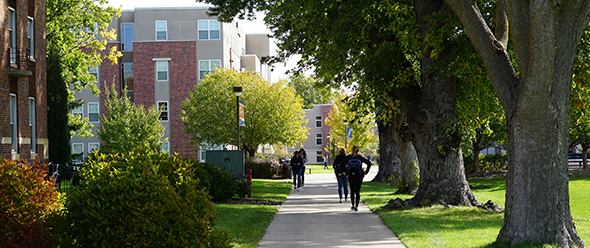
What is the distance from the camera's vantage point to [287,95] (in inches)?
1619

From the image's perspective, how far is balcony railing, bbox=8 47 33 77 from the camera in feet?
56.7

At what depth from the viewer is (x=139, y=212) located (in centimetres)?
556

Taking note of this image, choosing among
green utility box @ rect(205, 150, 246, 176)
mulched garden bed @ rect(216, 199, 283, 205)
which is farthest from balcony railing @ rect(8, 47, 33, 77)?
mulched garden bed @ rect(216, 199, 283, 205)

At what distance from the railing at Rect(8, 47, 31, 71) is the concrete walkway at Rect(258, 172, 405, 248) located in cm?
960

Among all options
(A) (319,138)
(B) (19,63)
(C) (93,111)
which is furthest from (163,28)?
(A) (319,138)

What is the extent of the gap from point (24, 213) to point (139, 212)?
4.72ft

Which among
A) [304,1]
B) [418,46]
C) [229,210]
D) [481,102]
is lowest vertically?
[229,210]

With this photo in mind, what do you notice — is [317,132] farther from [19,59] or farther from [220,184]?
[220,184]

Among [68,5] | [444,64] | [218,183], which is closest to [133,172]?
[444,64]

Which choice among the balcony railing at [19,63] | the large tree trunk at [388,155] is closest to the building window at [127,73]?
the large tree trunk at [388,155]

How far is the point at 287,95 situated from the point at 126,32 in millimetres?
15792

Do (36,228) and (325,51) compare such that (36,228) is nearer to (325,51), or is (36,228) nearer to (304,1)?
(304,1)

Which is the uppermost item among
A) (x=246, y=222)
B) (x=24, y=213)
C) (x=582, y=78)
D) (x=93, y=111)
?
(x=93, y=111)

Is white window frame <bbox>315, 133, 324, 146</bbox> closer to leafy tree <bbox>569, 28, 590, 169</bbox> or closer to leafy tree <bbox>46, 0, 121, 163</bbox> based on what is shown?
leafy tree <bbox>46, 0, 121, 163</bbox>
